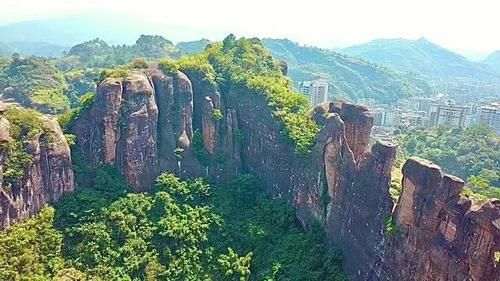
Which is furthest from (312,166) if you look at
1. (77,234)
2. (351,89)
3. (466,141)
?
(351,89)

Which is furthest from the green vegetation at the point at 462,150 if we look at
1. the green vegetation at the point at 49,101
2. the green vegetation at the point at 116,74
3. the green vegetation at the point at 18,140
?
the green vegetation at the point at 49,101

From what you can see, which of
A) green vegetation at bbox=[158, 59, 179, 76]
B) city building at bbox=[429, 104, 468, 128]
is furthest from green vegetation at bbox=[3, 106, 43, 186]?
city building at bbox=[429, 104, 468, 128]

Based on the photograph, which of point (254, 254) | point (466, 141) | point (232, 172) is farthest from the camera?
point (466, 141)

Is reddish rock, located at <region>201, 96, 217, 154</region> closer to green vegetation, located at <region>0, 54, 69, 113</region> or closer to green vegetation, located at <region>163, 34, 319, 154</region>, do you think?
green vegetation, located at <region>163, 34, 319, 154</region>

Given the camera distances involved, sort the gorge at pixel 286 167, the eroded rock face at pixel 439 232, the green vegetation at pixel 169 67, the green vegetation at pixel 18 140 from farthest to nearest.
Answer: the green vegetation at pixel 169 67
the green vegetation at pixel 18 140
the gorge at pixel 286 167
the eroded rock face at pixel 439 232

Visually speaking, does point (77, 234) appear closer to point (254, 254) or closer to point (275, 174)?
point (254, 254)

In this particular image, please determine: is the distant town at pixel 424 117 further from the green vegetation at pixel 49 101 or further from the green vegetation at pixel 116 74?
the green vegetation at pixel 116 74

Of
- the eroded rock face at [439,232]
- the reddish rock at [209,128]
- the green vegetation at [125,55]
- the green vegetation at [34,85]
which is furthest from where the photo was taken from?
the green vegetation at [125,55]
